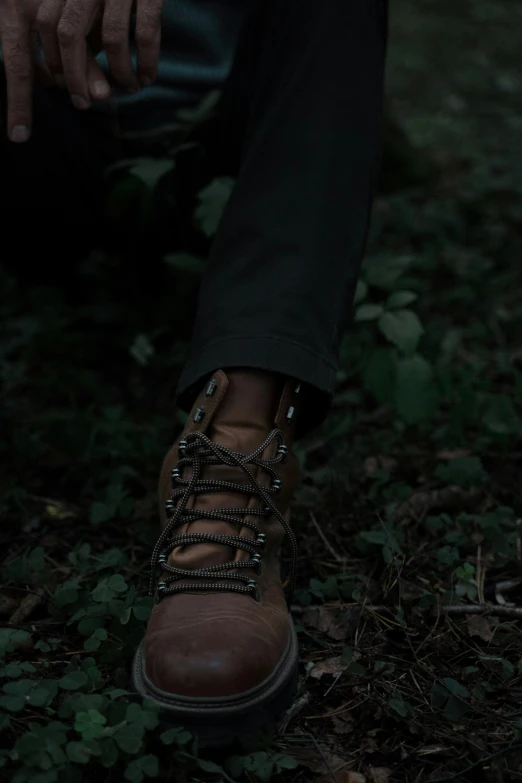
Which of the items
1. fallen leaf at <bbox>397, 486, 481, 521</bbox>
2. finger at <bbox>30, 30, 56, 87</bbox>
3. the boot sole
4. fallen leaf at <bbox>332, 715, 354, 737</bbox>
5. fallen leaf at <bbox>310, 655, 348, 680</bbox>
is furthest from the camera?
fallen leaf at <bbox>397, 486, 481, 521</bbox>

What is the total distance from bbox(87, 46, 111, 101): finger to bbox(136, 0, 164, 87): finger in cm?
9

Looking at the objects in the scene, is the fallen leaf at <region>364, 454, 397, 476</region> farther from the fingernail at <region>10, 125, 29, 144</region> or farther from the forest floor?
the fingernail at <region>10, 125, 29, 144</region>

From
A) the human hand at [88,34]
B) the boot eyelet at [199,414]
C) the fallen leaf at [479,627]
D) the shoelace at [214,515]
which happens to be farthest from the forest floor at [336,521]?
the human hand at [88,34]

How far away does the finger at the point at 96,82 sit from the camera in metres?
1.63

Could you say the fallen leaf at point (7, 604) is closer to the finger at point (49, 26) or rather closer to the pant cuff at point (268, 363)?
the pant cuff at point (268, 363)

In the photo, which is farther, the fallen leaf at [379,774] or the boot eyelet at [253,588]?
the boot eyelet at [253,588]

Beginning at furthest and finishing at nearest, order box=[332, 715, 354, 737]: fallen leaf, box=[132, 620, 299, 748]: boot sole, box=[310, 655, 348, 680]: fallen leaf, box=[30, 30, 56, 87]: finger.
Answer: box=[30, 30, 56, 87]: finger < box=[310, 655, 348, 680]: fallen leaf < box=[332, 715, 354, 737]: fallen leaf < box=[132, 620, 299, 748]: boot sole

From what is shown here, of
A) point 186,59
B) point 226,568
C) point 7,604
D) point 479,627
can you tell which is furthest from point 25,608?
point 186,59

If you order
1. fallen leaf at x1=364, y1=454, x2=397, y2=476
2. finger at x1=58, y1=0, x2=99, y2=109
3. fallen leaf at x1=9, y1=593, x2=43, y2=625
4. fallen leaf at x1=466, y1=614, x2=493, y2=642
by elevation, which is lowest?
fallen leaf at x1=364, y1=454, x2=397, y2=476

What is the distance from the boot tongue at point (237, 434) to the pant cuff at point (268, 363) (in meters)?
0.03

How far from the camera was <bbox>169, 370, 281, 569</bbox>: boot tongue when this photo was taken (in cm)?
145

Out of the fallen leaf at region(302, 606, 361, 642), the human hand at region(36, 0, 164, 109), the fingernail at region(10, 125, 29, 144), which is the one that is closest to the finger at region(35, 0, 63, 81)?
the human hand at region(36, 0, 164, 109)

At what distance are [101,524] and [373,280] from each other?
3.48 ft

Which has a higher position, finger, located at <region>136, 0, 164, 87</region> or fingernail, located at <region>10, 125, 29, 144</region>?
finger, located at <region>136, 0, 164, 87</region>
